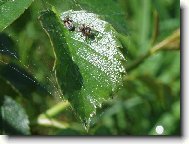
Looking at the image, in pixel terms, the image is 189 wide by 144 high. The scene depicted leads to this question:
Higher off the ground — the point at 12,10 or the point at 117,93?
the point at 12,10

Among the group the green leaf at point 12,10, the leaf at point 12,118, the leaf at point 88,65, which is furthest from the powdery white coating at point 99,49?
the leaf at point 12,118

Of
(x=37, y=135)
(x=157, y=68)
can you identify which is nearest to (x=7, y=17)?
(x=37, y=135)

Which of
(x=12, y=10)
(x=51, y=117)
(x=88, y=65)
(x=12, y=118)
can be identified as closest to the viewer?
(x=12, y=10)

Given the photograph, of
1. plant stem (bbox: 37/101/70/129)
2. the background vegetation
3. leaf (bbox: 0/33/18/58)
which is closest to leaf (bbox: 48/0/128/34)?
the background vegetation

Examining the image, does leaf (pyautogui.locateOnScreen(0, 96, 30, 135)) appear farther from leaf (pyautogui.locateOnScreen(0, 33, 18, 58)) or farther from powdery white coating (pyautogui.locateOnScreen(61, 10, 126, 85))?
powdery white coating (pyautogui.locateOnScreen(61, 10, 126, 85))

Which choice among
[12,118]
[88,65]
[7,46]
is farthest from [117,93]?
[12,118]

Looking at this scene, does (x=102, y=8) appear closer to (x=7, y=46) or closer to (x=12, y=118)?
(x=7, y=46)

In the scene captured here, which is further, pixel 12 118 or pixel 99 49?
pixel 12 118
